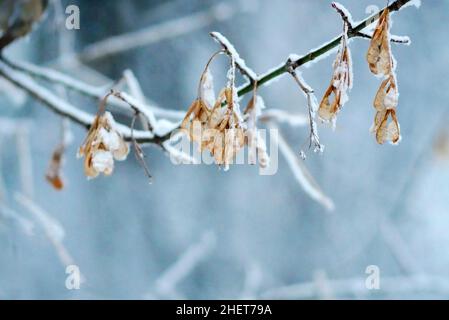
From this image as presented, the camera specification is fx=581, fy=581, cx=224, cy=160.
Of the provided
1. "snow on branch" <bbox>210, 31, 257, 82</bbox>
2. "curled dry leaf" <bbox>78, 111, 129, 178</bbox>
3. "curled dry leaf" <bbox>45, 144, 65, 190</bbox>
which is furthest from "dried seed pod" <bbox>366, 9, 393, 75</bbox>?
"curled dry leaf" <bbox>45, 144, 65, 190</bbox>

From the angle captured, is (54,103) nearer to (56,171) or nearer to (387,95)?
(56,171)

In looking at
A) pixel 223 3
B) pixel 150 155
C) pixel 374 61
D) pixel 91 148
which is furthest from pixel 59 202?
pixel 374 61

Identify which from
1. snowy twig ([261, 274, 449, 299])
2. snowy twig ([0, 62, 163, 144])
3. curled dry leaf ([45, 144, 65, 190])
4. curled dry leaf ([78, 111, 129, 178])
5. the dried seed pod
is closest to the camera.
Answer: the dried seed pod

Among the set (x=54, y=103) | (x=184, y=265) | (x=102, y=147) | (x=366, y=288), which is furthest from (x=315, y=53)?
(x=184, y=265)

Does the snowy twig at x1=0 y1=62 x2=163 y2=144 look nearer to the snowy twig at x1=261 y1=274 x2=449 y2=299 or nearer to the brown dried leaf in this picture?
the brown dried leaf

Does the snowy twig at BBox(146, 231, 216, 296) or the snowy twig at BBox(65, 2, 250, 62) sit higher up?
the snowy twig at BBox(65, 2, 250, 62)
